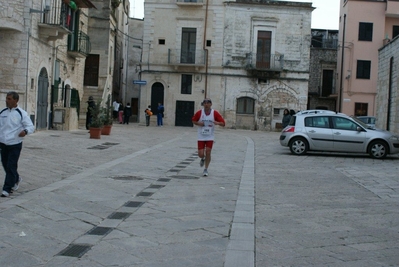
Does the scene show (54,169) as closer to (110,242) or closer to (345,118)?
(110,242)

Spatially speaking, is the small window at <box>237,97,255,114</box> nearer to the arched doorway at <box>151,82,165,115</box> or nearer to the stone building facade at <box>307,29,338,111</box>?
the arched doorway at <box>151,82,165,115</box>

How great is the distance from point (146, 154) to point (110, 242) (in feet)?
36.4

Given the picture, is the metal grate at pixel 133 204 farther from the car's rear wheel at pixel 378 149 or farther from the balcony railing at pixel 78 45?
the balcony railing at pixel 78 45

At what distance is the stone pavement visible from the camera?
5.82m

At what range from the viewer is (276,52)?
42.1m

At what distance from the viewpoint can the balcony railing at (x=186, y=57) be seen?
137ft

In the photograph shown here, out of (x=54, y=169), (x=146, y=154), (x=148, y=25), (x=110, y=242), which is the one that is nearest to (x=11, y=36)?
(x=146, y=154)

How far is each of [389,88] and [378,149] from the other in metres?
5.59

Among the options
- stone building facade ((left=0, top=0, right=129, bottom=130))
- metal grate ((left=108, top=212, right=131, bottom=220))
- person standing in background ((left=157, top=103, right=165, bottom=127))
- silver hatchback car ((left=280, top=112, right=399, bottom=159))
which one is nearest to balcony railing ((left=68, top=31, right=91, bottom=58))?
stone building facade ((left=0, top=0, right=129, bottom=130))

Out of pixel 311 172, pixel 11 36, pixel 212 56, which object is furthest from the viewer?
pixel 212 56

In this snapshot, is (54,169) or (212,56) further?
(212,56)

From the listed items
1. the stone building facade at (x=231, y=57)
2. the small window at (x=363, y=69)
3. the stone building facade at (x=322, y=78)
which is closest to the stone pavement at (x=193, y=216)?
the stone building facade at (x=231, y=57)

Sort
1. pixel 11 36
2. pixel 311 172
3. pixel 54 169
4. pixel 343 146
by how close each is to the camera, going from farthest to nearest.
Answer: pixel 11 36, pixel 343 146, pixel 311 172, pixel 54 169

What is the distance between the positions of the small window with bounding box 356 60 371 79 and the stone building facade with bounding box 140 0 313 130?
5834mm
